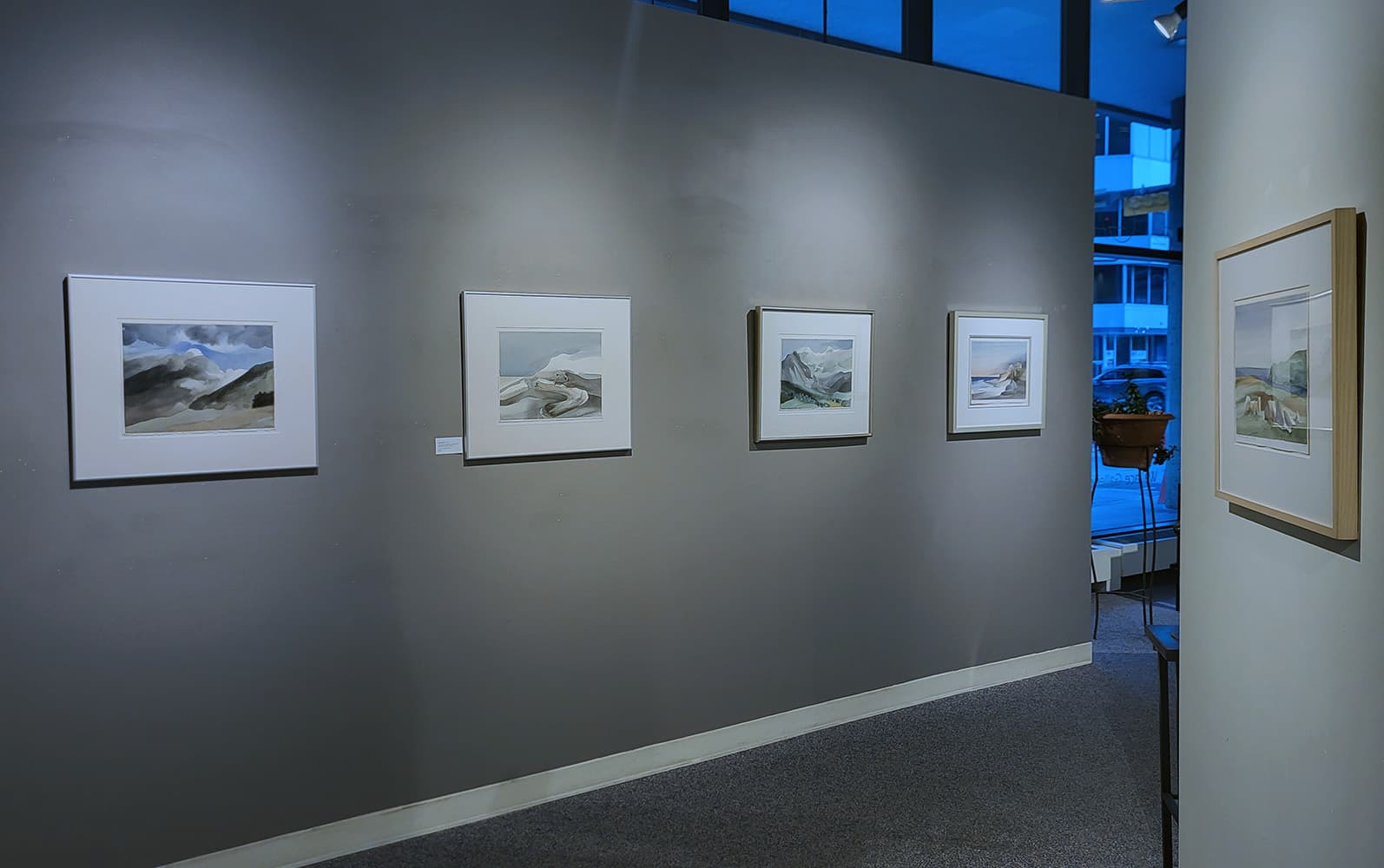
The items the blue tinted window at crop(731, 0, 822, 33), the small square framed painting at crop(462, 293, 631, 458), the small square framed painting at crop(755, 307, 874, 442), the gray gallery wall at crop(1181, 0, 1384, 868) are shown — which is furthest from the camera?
the blue tinted window at crop(731, 0, 822, 33)

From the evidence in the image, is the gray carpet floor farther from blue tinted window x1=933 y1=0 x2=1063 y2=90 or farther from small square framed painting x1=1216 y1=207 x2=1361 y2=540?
blue tinted window x1=933 y1=0 x2=1063 y2=90

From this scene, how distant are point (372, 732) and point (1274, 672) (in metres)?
2.76

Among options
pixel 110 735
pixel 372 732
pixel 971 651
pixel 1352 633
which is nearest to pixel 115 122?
pixel 110 735

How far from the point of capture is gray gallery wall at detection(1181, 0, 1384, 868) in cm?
154

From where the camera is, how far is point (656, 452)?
12.4ft

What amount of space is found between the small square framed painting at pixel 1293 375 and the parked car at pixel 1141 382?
4063mm

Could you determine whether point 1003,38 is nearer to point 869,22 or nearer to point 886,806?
point 869,22

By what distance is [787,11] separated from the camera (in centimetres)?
426

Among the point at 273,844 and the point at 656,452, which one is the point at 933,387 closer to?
the point at 656,452

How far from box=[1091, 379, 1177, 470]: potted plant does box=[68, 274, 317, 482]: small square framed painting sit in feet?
13.8

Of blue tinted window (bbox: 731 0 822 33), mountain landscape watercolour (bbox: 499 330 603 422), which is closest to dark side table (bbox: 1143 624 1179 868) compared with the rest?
mountain landscape watercolour (bbox: 499 330 603 422)

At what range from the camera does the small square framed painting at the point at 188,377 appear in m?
2.73

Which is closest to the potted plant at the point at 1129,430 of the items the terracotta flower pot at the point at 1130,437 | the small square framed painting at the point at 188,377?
the terracotta flower pot at the point at 1130,437

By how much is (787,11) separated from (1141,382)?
3922mm
